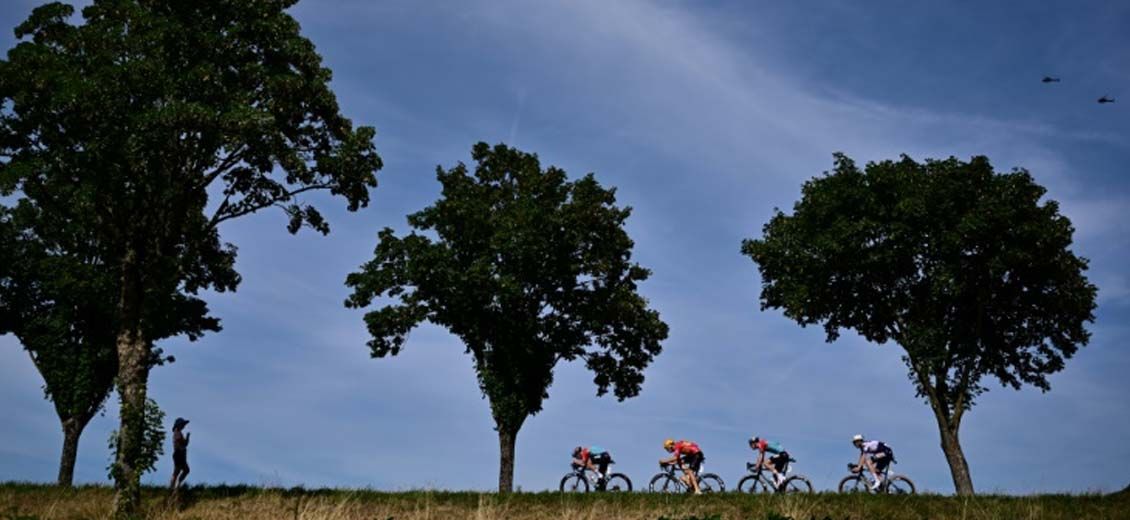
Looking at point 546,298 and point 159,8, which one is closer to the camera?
point 159,8

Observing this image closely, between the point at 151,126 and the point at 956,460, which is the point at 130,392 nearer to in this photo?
the point at 151,126

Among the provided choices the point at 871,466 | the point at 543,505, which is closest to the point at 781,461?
the point at 871,466

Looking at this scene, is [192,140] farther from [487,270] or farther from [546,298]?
[546,298]

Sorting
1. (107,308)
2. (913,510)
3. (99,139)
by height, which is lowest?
(913,510)

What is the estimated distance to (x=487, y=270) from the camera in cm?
3509

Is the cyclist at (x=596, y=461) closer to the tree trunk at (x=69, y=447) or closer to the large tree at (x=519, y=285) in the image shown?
the large tree at (x=519, y=285)

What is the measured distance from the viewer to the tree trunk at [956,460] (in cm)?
3409

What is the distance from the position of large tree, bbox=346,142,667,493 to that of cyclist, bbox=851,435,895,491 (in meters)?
11.7

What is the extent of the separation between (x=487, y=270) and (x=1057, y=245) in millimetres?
20930

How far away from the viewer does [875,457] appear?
27.7m

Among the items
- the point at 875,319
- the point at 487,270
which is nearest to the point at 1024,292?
the point at 875,319

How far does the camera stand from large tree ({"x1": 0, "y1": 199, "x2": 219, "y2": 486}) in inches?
1451

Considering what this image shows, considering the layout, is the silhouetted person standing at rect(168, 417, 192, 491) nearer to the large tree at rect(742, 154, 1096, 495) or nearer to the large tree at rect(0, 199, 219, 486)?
the large tree at rect(0, 199, 219, 486)

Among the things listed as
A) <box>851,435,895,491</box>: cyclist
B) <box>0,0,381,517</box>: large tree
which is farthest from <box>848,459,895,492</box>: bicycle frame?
<box>0,0,381,517</box>: large tree
